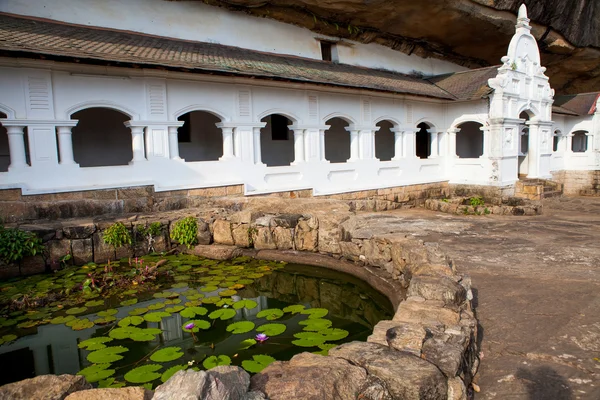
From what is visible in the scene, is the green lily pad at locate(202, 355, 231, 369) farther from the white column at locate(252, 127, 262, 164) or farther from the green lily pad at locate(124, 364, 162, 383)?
the white column at locate(252, 127, 262, 164)

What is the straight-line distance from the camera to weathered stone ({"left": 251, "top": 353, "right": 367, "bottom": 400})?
A: 2.46 metres

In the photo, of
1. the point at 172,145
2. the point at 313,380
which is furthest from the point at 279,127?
the point at 313,380

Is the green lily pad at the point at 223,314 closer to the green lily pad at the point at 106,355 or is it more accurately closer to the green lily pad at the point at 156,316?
the green lily pad at the point at 156,316

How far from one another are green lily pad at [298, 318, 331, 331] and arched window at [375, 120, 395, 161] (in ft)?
44.0

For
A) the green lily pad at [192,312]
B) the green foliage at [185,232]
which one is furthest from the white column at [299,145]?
the green lily pad at [192,312]

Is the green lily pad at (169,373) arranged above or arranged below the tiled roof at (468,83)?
below

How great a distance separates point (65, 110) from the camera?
27.5 feet

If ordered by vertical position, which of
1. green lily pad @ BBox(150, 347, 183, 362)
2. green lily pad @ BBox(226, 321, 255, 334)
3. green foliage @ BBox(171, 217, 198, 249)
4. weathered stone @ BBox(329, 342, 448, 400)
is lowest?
green lily pad @ BBox(150, 347, 183, 362)

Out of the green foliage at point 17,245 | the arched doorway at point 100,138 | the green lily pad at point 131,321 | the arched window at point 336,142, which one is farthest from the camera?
the arched window at point 336,142

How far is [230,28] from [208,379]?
1247 centimetres

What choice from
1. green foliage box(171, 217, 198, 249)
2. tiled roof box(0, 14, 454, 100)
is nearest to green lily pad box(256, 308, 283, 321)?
green foliage box(171, 217, 198, 249)

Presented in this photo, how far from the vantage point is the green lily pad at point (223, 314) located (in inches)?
196

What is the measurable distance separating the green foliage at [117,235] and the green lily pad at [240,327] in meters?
3.26

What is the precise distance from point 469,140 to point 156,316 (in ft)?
60.3
